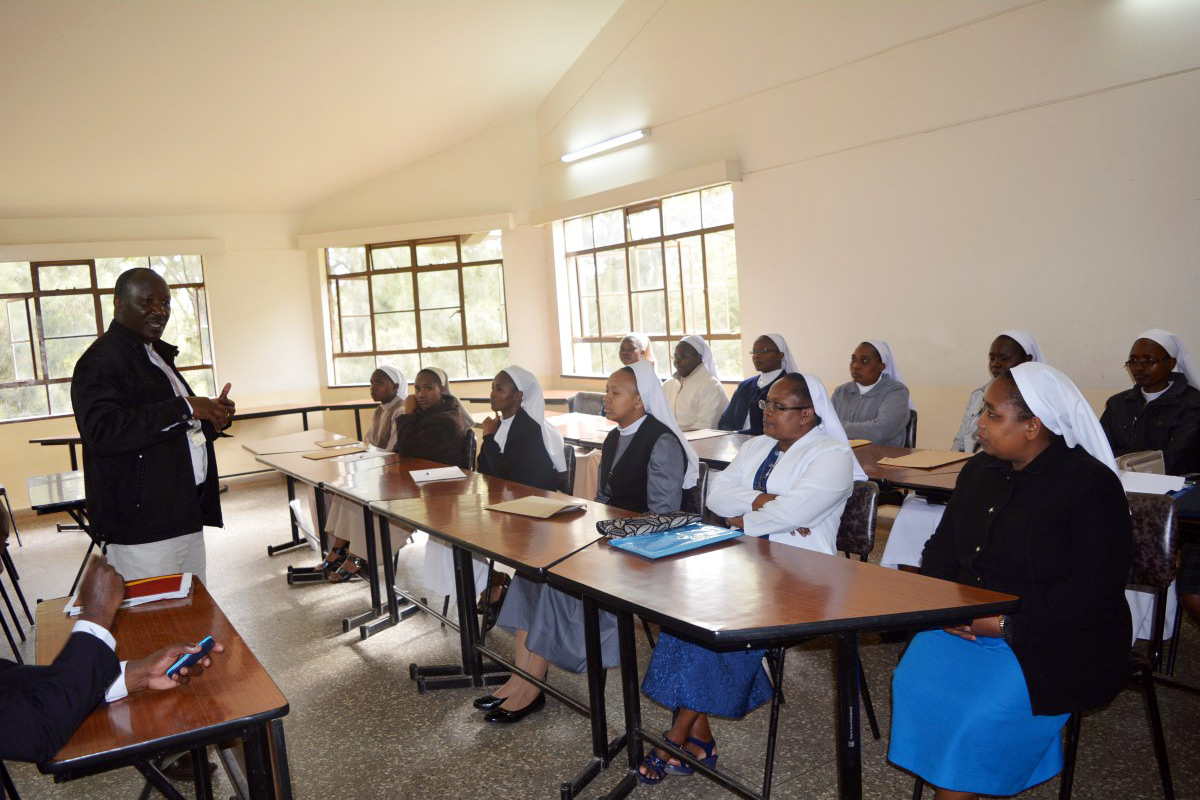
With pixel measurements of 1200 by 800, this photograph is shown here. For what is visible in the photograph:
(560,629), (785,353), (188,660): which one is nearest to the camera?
(188,660)

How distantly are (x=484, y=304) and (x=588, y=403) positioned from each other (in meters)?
3.04

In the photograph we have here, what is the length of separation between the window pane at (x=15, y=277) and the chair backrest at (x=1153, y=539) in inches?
412

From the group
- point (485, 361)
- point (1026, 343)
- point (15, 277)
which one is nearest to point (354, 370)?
point (485, 361)

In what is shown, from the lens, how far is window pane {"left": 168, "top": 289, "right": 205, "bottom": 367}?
10352 mm

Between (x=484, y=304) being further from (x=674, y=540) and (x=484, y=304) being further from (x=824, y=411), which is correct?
(x=674, y=540)

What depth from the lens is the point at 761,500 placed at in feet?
10.9

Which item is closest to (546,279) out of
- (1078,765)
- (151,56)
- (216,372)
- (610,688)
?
(216,372)

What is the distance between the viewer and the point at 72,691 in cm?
177

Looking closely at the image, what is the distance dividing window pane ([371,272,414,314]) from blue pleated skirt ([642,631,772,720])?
8700 mm

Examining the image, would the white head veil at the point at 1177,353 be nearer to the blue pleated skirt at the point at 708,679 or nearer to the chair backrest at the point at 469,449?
the blue pleated skirt at the point at 708,679

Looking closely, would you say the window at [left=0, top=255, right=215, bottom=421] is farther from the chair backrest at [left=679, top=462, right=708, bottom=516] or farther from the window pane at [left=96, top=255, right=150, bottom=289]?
the chair backrest at [left=679, top=462, right=708, bottom=516]

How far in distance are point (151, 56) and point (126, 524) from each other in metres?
4.72

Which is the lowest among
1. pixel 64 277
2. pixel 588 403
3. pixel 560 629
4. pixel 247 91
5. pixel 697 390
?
pixel 560 629

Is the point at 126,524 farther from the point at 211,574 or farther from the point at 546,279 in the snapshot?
the point at 546,279
